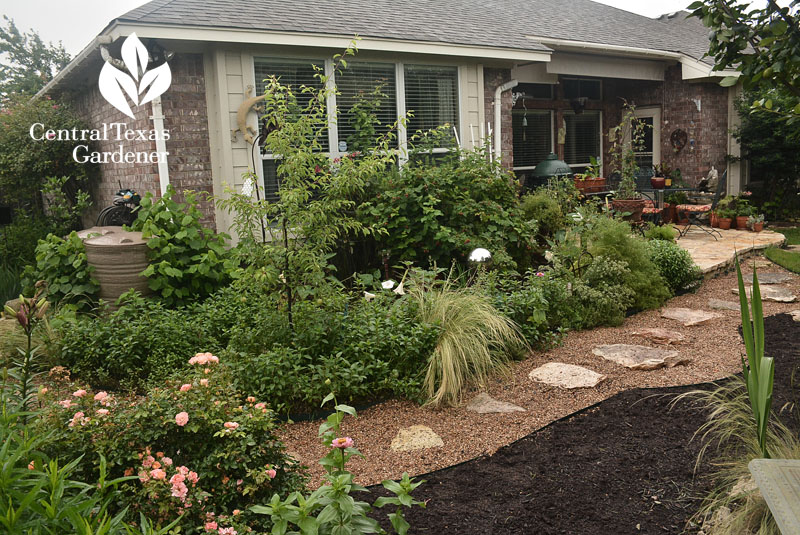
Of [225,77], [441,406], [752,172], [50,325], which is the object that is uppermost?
[225,77]

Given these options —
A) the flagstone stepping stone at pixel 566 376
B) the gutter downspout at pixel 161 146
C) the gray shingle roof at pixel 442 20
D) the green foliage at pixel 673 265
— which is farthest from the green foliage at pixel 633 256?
the gutter downspout at pixel 161 146

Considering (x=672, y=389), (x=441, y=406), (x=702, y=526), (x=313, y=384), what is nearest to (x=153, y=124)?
Result: (x=313, y=384)

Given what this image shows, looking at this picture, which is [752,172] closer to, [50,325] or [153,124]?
[153,124]

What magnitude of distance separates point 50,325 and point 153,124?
102 inches

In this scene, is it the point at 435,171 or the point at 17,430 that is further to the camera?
the point at 435,171

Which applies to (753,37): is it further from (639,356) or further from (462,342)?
(639,356)

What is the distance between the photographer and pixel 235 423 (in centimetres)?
231

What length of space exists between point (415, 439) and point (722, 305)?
162 inches

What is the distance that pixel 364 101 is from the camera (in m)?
7.72

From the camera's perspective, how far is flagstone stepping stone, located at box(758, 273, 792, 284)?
282 inches

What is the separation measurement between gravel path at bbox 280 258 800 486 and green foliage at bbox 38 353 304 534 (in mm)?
793

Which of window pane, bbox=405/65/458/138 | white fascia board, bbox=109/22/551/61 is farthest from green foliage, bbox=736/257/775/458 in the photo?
window pane, bbox=405/65/458/138

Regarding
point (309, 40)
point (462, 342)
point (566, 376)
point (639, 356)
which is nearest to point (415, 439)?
point (462, 342)

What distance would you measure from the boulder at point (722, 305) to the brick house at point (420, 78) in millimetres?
3257
